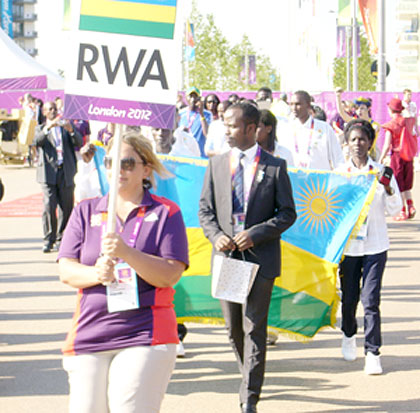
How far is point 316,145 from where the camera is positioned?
8.99m

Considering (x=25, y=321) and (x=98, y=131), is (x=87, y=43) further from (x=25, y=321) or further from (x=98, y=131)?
(x=98, y=131)

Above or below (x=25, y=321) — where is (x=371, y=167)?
above

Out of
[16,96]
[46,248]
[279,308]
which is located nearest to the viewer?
[279,308]

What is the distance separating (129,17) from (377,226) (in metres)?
3.39

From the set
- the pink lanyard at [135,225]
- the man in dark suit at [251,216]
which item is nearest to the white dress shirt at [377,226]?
the man in dark suit at [251,216]

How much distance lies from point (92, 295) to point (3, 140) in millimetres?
27446

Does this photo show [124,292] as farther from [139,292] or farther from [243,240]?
[243,240]

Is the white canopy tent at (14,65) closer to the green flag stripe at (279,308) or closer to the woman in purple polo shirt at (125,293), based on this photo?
the green flag stripe at (279,308)

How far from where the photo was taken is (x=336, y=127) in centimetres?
1711

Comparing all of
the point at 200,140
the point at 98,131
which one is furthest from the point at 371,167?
the point at 200,140

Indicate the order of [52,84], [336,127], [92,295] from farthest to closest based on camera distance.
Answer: [52,84], [336,127], [92,295]

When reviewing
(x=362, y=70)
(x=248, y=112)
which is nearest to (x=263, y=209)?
(x=248, y=112)

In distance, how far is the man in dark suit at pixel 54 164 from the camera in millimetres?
12656

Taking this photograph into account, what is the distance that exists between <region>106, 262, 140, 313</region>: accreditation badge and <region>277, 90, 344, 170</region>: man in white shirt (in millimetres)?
5241
